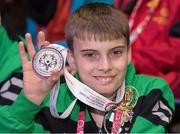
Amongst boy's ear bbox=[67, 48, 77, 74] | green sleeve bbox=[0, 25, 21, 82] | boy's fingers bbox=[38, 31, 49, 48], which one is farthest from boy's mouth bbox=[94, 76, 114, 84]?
green sleeve bbox=[0, 25, 21, 82]

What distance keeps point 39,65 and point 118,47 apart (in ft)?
0.96

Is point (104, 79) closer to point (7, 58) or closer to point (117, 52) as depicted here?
point (117, 52)

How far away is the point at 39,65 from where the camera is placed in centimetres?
162

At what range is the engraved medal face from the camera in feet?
5.26

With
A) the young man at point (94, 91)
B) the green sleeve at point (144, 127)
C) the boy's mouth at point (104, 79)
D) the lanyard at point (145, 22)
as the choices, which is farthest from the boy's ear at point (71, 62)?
the lanyard at point (145, 22)

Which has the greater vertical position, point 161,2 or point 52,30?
point 161,2

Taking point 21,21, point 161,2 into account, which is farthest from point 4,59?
point 21,21

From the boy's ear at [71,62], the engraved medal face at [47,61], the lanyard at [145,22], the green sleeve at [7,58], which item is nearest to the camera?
the engraved medal face at [47,61]

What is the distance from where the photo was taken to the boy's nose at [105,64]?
1616mm

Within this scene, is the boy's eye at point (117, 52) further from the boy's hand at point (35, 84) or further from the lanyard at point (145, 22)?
the lanyard at point (145, 22)

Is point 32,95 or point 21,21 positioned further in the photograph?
point 21,21

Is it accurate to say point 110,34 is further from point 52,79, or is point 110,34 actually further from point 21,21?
point 21,21

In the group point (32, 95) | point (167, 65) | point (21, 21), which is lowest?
point (21, 21)

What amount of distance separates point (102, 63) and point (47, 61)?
193mm
